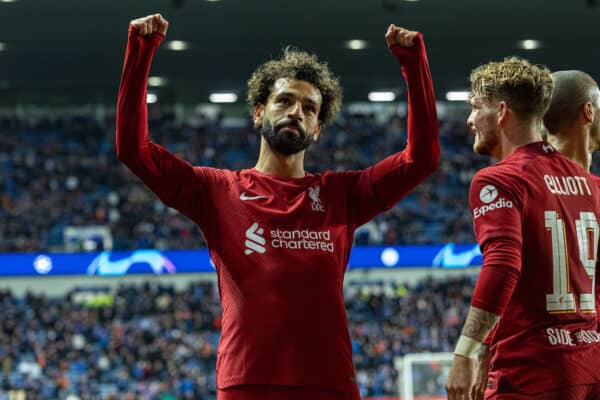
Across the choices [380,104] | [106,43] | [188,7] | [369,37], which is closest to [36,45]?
[106,43]

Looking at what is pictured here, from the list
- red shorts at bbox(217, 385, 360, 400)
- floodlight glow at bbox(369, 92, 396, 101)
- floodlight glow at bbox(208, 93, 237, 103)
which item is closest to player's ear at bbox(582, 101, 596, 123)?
red shorts at bbox(217, 385, 360, 400)

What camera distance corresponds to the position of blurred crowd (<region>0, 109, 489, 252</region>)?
87.4 feet

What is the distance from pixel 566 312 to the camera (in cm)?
313

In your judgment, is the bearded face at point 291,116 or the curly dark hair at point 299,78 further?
the curly dark hair at point 299,78

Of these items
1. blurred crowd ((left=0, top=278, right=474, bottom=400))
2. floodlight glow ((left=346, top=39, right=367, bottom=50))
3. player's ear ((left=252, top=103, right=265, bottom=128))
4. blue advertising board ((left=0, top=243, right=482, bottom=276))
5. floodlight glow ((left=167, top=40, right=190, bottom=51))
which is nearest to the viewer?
player's ear ((left=252, top=103, right=265, bottom=128))

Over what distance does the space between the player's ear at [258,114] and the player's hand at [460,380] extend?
149cm

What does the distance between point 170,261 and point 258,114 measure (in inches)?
823

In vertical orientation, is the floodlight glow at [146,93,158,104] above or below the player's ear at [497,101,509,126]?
above

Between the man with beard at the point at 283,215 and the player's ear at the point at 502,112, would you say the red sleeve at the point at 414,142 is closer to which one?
the man with beard at the point at 283,215

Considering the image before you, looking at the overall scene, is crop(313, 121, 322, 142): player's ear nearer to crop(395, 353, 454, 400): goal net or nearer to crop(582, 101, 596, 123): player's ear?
crop(582, 101, 596, 123): player's ear

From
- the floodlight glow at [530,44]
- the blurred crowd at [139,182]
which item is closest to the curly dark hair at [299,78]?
the blurred crowd at [139,182]

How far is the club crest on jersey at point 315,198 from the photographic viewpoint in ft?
11.8

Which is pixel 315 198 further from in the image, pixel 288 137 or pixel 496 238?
pixel 496 238

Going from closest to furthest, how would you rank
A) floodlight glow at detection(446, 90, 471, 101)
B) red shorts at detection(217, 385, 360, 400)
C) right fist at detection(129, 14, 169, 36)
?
red shorts at detection(217, 385, 360, 400) < right fist at detection(129, 14, 169, 36) < floodlight glow at detection(446, 90, 471, 101)
